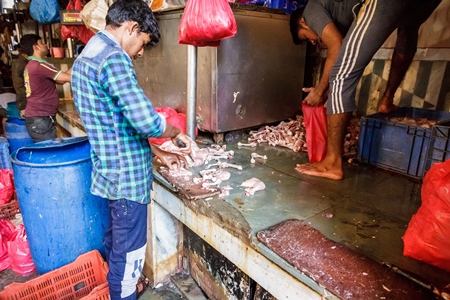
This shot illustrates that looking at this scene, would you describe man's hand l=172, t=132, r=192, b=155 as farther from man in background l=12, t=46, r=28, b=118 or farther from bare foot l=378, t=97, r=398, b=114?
man in background l=12, t=46, r=28, b=118

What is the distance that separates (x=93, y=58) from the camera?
1.70 meters

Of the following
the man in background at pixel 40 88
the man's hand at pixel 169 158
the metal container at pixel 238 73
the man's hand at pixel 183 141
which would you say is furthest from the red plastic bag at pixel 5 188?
the man's hand at pixel 183 141

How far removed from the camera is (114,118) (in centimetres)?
184

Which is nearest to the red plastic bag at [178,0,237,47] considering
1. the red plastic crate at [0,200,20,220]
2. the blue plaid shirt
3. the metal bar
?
the metal bar

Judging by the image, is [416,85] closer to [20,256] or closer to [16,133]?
[20,256]

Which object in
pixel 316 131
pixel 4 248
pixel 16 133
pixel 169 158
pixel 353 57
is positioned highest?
pixel 353 57

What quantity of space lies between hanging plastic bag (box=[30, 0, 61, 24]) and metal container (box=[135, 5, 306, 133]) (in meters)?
3.65

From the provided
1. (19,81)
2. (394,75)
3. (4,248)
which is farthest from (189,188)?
(19,81)

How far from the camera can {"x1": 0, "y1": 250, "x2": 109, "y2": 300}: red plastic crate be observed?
2180 millimetres

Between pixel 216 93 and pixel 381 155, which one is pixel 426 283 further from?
pixel 216 93

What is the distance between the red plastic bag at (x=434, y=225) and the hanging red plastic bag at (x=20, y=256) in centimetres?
328

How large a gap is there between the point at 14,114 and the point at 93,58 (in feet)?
19.7

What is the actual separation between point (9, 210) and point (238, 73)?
133 inches

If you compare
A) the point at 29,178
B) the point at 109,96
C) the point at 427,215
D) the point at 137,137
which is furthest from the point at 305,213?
the point at 29,178
